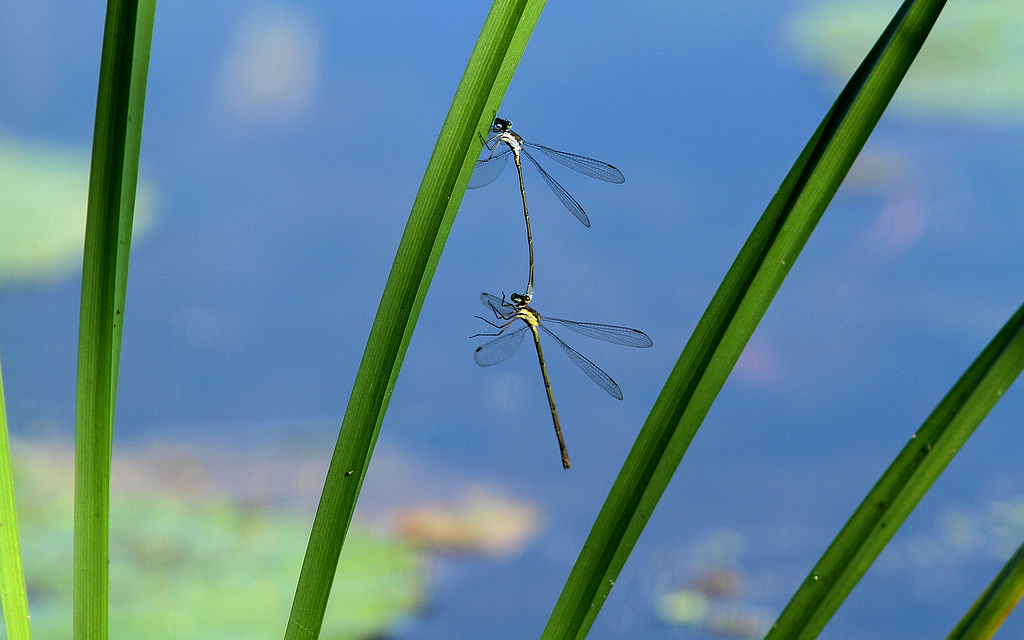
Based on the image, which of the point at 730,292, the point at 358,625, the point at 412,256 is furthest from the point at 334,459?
the point at 358,625

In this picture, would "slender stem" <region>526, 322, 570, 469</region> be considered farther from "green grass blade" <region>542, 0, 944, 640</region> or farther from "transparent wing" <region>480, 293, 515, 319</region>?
"green grass blade" <region>542, 0, 944, 640</region>

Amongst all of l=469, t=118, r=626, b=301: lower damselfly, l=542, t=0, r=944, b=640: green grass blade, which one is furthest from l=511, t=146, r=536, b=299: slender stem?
l=542, t=0, r=944, b=640: green grass blade

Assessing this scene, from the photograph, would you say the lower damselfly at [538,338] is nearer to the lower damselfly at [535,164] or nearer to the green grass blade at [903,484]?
the lower damselfly at [535,164]

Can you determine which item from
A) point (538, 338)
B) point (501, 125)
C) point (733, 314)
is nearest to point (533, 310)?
point (538, 338)

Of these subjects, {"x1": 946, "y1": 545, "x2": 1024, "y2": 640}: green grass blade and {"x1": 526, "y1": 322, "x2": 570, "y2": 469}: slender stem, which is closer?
{"x1": 946, "y1": 545, "x2": 1024, "y2": 640}: green grass blade

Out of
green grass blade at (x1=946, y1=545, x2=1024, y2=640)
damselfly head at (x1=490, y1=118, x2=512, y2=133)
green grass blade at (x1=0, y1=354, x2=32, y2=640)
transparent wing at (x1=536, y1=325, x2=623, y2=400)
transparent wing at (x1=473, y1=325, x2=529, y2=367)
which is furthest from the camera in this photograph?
transparent wing at (x1=536, y1=325, x2=623, y2=400)

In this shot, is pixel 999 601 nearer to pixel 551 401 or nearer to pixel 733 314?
pixel 733 314
